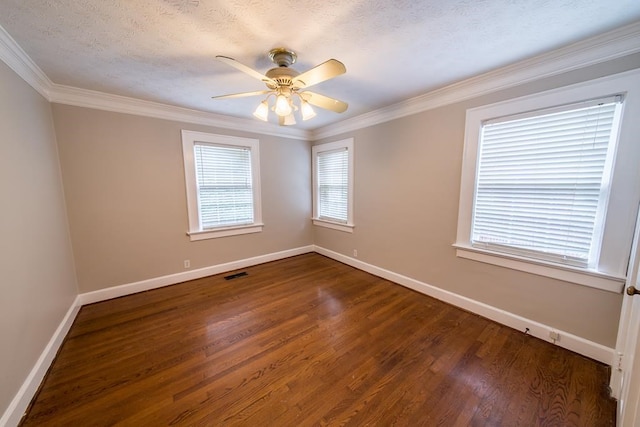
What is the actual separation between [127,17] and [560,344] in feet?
13.1

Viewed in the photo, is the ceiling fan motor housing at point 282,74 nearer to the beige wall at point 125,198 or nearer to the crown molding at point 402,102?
the crown molding at point 402,102

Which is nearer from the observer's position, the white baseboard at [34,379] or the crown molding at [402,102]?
the white baseboard at [34,379]

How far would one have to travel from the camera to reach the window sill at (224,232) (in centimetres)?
327

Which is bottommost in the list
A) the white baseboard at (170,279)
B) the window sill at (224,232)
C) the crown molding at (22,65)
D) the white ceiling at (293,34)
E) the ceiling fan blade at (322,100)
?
the white baseboard at (170,279)

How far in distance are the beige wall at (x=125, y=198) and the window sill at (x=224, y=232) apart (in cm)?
8

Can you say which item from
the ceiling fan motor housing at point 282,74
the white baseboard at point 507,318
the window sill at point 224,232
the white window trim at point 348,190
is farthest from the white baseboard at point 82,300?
the ceiling fan motor housing at point 282,74

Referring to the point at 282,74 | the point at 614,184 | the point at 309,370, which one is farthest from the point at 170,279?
the point at 614,184

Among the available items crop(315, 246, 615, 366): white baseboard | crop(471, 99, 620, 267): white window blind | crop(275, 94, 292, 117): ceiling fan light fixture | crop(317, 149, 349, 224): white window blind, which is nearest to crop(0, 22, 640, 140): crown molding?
crop(471, 99, 620, 267): white window blind

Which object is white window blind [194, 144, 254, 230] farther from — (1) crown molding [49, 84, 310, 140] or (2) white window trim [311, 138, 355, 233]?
(2) white window trim [311, 138, 355, 233]

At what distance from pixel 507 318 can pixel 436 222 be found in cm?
112

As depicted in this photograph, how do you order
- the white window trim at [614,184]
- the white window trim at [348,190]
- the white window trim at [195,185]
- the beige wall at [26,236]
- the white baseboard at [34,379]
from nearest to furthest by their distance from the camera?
the white baseboard at [34,379]
the beige wall at [26,236]
the white window trim at [614,184]
the white window trim at [195,185]
the white window trim at [348,190]

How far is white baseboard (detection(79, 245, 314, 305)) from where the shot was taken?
106 inches

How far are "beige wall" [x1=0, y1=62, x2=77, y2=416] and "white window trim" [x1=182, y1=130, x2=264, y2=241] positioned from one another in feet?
3.98

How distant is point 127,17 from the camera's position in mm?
1381
